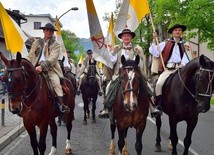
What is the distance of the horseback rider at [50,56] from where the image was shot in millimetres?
8453

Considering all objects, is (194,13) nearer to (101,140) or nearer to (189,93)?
(101,140)

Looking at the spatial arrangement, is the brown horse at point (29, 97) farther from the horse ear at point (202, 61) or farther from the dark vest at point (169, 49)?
the horse ear at point (202, 61)

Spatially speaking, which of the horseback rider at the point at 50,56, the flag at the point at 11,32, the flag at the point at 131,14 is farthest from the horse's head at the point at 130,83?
the flag at the point at 11,32

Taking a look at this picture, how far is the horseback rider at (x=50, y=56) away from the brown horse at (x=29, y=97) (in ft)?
0.76

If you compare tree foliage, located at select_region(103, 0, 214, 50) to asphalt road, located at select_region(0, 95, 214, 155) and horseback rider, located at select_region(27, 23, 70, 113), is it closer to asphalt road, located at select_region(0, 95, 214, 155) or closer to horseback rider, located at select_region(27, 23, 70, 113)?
asphalt road, located at select_region(0, 95, 214, 155)

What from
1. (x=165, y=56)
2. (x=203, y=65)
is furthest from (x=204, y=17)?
(x=203, y=65)

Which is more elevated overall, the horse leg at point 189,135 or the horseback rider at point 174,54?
the horseback rider at point 174,54

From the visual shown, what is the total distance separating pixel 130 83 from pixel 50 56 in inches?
85.4

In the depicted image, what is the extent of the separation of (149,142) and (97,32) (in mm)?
3986

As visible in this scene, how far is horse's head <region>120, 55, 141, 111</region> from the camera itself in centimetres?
716

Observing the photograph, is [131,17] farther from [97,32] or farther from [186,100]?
[186,100]

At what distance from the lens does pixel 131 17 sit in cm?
1021

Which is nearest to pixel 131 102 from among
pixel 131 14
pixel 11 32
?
pixel 131 14

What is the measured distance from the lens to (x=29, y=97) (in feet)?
24.8
